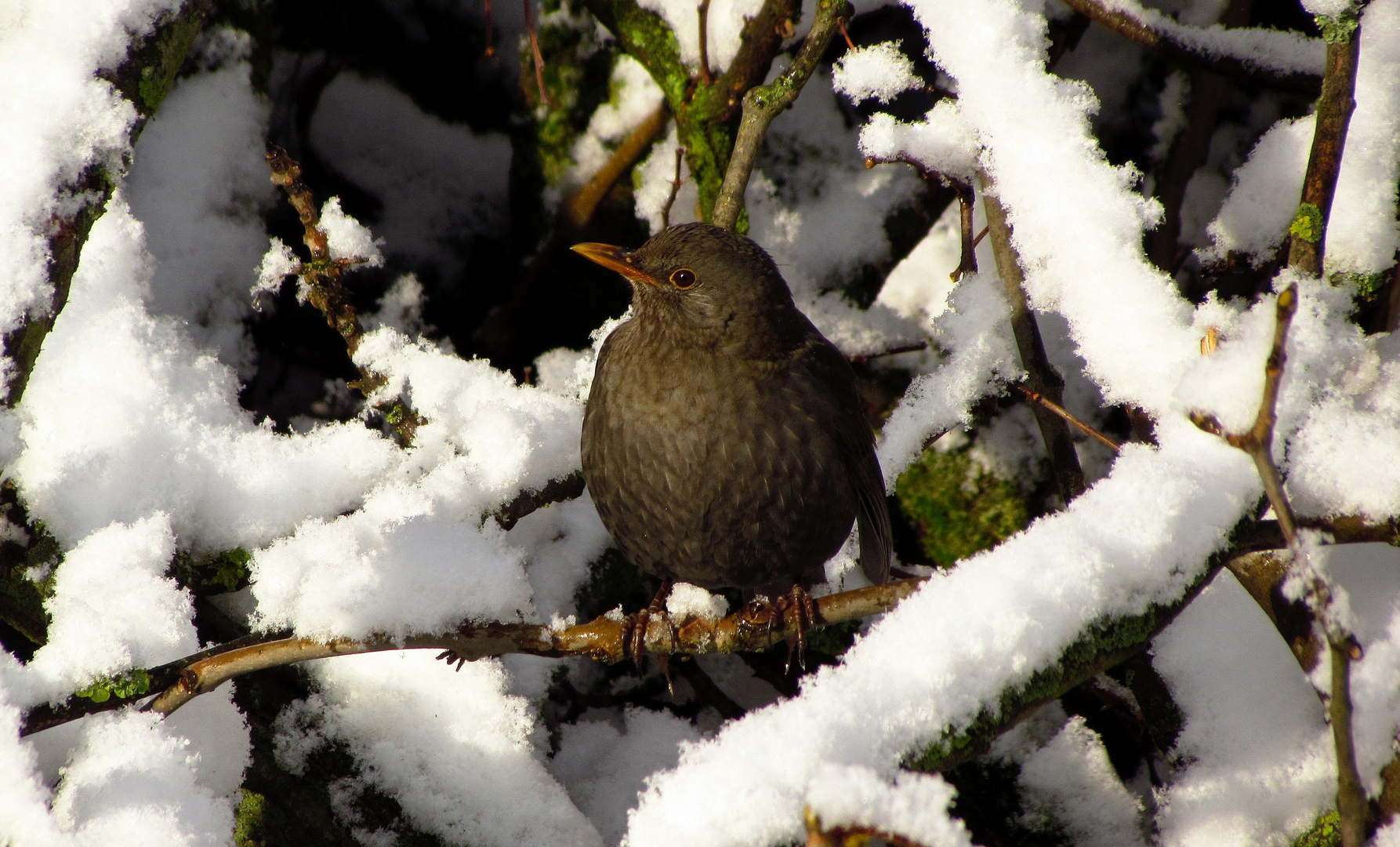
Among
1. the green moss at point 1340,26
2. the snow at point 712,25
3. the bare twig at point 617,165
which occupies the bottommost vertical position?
the green moss at point 1340,26

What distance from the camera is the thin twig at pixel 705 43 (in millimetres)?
2926

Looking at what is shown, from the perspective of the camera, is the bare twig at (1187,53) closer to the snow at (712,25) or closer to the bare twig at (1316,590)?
the snow at (712,25)

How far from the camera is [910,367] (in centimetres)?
346

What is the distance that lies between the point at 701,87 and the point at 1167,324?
5.56 feet

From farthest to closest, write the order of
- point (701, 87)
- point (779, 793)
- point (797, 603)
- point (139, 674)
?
1. point (701, 87)
2. point (797, 603)
3. point (139, 674)
4. point (779, 793)

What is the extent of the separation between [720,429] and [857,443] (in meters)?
0.44

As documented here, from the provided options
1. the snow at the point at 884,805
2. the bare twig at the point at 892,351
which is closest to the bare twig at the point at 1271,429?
the snow at the point at 884,805

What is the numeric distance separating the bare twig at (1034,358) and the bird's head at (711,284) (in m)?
0.62

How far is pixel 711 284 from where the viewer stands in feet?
8.68

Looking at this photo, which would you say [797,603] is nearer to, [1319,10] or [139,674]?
[139,674]

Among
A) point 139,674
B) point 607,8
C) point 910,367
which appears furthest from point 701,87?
point 139,674

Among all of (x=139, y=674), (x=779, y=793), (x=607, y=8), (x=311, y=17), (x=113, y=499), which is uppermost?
(x=311, y=17)

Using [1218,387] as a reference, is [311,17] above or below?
above

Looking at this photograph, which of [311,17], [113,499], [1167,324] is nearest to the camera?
[1167,324]
